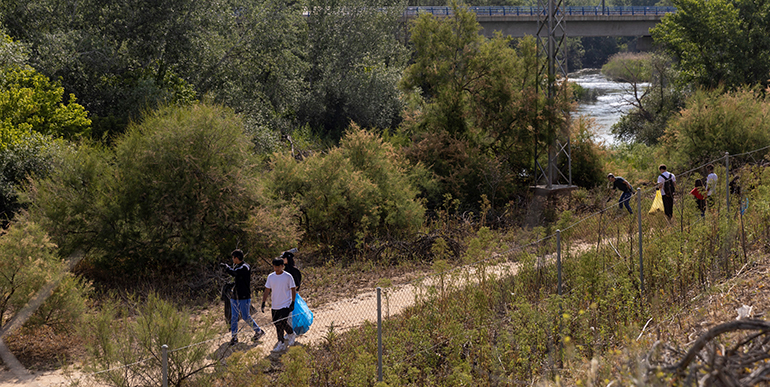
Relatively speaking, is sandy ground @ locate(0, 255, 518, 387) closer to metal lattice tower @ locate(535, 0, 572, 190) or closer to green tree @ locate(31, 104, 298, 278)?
green tree @ locate(31, 104, 298, 278)

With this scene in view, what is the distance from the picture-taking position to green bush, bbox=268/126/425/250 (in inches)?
570

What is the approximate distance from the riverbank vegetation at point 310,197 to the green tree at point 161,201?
4cm

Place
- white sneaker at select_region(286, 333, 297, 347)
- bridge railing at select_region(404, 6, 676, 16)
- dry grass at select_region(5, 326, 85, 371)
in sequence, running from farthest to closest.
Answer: bridge railing at select_region(404, 6, 676, 16) → white sneaker at select_region(286, 333, 297, 347) → dry grass at select_region(5, 326, 85, 371)

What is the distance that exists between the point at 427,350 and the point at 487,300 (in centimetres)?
196

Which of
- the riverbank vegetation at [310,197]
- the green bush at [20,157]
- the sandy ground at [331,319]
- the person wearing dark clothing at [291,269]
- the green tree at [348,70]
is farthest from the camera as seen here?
the green tree at [348,70]

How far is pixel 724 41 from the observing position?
102 feet

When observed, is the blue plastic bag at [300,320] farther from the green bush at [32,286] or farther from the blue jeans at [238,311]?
the green bush at [32,286]

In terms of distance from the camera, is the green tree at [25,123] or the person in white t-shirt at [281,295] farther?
the green tree at [25,123]

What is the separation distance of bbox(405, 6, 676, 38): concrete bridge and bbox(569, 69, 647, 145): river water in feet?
14.6

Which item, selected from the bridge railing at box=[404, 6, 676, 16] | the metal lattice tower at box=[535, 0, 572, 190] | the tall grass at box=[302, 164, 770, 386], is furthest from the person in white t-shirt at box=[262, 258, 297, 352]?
the bridge railing at box=[404, 6, 676, 16]

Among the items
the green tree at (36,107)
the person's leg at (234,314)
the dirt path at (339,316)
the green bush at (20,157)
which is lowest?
the dirt path at (339,316)

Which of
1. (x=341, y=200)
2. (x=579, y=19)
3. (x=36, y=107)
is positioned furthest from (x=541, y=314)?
(x=579, y=19)

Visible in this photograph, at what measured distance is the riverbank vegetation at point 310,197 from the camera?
7504 millimetres

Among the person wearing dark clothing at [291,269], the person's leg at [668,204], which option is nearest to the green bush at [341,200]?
the person wearing dark clothing at [291,269]
